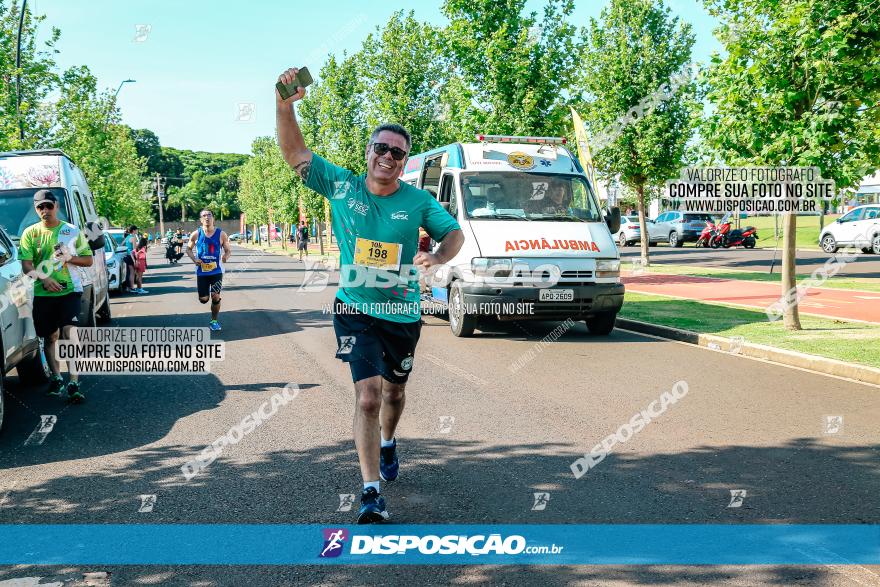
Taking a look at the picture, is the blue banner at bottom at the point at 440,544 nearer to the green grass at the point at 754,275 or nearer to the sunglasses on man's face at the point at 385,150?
the sunglasses on man's face at the point at 385,150

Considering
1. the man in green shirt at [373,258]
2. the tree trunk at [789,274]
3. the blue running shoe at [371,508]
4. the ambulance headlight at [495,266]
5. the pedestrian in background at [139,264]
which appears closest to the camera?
the blue running shoe at [371,508]

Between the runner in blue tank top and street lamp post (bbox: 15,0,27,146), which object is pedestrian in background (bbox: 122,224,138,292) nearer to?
street lamp post (bbox: 15,0,27,146)

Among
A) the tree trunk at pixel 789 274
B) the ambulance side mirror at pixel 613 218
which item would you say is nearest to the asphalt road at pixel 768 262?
the tree trunk at pixel 789 274

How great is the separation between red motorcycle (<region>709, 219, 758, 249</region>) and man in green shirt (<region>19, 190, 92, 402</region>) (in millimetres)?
36351

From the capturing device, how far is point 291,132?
4.32 meters

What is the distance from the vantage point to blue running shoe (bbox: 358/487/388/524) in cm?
409

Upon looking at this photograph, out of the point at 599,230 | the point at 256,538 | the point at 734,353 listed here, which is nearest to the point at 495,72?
the point at 599,230

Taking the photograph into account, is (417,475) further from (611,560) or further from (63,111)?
(63,111)

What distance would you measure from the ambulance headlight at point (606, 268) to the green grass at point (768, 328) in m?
1.47

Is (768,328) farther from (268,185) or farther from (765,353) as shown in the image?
(268,185)

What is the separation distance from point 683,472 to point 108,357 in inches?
301

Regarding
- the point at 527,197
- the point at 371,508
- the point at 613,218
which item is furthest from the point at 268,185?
the point at 371,508

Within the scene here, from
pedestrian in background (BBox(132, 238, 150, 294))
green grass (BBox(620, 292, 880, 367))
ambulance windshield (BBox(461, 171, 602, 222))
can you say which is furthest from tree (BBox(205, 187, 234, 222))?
ambulance windshield (BBox(461, 171, 602, 222))

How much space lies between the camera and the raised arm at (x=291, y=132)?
4147 millimetres
